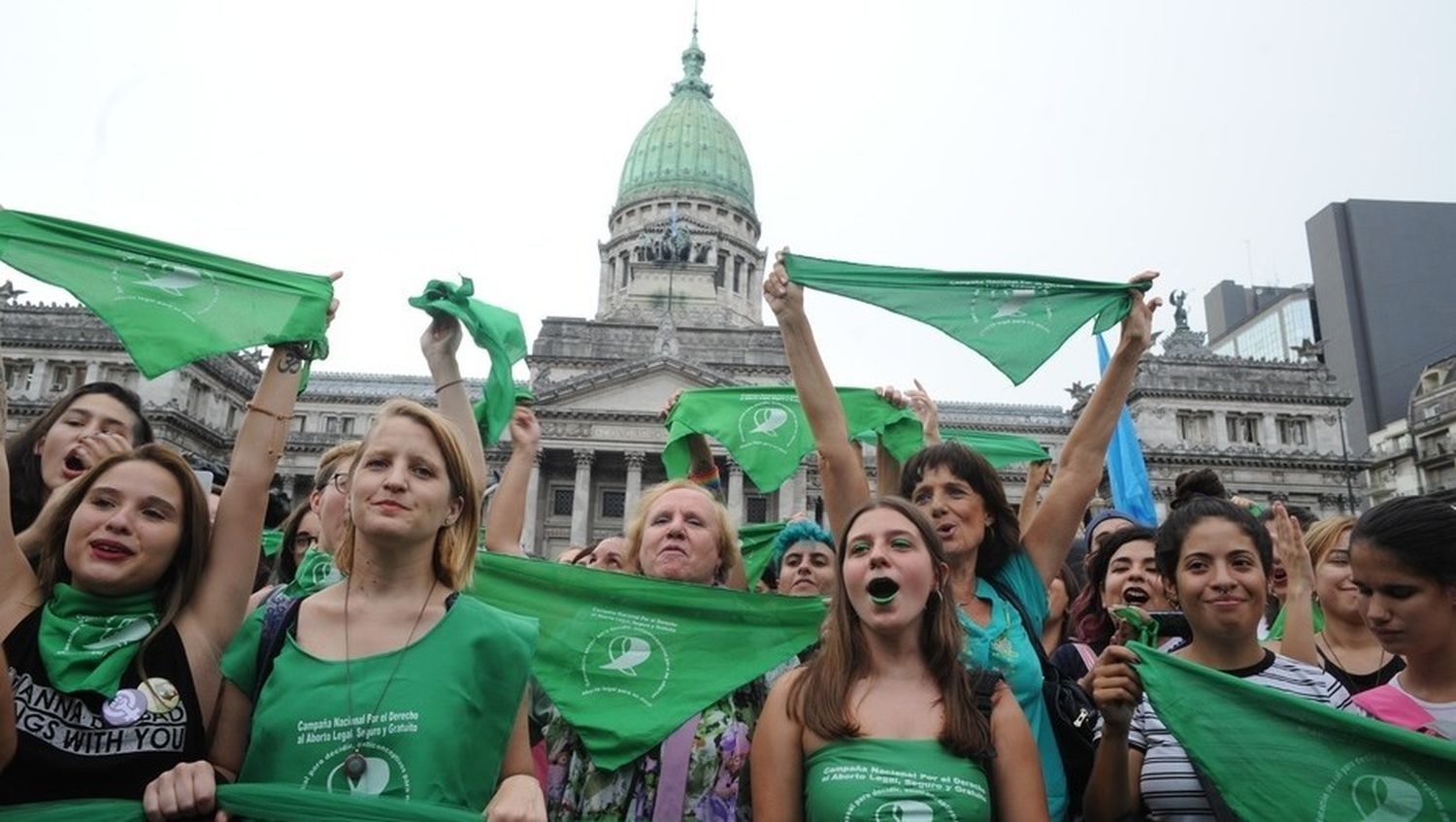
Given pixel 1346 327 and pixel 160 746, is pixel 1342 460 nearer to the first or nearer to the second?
pixel 1346 327

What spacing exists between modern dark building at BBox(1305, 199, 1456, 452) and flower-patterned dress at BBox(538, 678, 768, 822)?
73.8 metres

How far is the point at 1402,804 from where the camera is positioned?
3.75m

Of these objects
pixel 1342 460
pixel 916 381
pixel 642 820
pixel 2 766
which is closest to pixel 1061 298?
pixel 916 381

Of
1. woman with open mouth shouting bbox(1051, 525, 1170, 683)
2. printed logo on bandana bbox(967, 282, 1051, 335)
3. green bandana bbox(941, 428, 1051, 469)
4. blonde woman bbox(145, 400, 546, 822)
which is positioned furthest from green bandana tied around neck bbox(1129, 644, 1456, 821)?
green bandana bbox(941, 428, 1051, 469)

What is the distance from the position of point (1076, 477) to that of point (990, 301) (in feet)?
6.42

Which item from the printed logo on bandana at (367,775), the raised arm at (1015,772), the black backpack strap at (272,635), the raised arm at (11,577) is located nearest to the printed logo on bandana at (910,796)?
the raised arm at (1015,772)

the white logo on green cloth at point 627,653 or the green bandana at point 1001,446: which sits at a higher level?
the green bandana at point 1001,446

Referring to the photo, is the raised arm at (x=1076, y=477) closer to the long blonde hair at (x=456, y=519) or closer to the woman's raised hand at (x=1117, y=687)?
the woman's raised hand at (x=1117, y=687)

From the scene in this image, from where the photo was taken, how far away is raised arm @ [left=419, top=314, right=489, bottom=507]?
17.7ft

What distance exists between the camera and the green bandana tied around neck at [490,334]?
5898 millimetres

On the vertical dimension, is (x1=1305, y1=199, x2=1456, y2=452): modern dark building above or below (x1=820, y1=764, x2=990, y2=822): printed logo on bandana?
above


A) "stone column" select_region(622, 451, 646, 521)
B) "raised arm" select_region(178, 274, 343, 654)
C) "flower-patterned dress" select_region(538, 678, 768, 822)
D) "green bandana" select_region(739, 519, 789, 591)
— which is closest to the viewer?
"raised arm" select_region(178, 274, 343, 654)

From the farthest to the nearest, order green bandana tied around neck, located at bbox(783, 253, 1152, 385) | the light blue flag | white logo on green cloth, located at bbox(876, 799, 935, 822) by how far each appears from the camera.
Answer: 1. the light blue flag
2. green bandana tied around neck, located at bbox(783, 253, 1152, 385)
3. white logo on green cloth, located at bbox(876, 799, 935, 822)

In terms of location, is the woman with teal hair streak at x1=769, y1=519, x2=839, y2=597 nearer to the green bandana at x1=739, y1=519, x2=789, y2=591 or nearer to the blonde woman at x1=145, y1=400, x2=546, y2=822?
the green bandana at x1=739, y1=519, x2=789, y2=591
